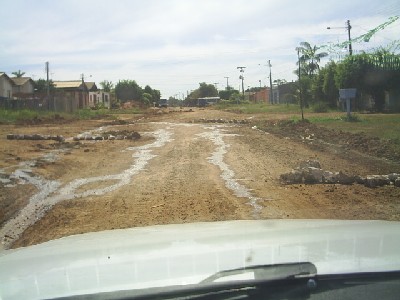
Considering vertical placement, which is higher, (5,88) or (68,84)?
(68,84)

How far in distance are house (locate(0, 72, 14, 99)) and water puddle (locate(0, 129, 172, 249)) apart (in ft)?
169

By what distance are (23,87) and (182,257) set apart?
235 feet

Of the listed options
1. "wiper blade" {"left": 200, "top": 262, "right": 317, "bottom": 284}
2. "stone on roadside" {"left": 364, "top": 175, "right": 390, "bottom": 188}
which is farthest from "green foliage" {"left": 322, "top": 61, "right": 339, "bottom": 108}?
"wiper blade" {"left": 200, "top": 262, "right": 317, "bottom": 284}

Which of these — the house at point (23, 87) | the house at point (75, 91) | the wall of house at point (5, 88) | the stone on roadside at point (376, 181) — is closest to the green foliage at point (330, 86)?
the house at point (75, 91)

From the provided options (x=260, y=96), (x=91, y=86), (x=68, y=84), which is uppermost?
(x=68, y=84)

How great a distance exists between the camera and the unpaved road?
8031 millimetres

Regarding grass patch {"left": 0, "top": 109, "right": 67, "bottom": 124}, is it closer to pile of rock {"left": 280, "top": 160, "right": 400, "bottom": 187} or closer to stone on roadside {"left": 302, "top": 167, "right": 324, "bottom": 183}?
pile of rock {"left": 280, "top": 160, "right": 400, "bottom": 187}

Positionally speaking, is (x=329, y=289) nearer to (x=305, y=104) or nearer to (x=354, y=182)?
(x=354, y=182)

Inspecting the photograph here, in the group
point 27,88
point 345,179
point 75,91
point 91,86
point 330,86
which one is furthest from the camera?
point 91,86

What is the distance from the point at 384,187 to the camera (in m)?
10.2

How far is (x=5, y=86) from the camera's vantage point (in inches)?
2504

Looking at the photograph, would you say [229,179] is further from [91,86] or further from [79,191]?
[91,86]

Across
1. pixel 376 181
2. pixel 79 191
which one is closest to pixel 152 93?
pixel 79 191

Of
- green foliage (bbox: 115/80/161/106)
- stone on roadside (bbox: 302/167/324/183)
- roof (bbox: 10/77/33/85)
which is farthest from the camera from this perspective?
green foliage (bbox: 115/80/161/106)
